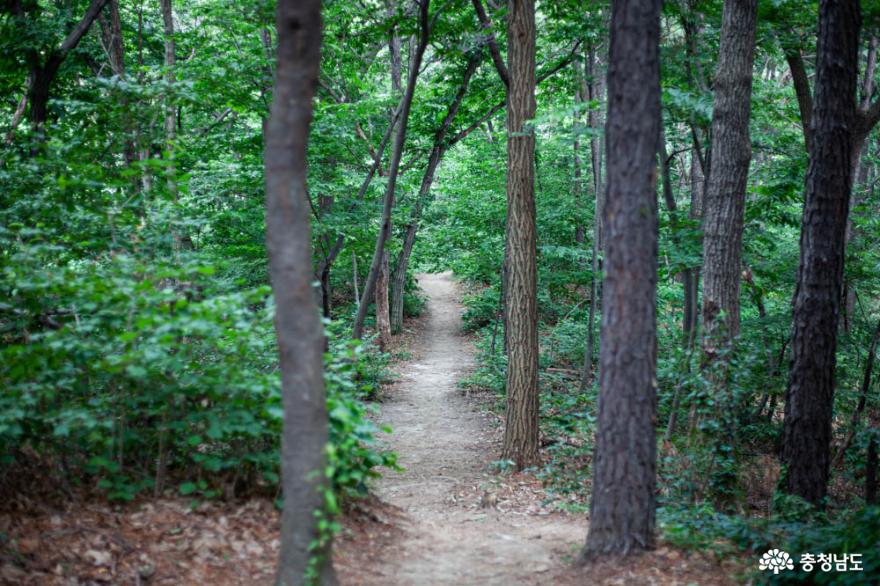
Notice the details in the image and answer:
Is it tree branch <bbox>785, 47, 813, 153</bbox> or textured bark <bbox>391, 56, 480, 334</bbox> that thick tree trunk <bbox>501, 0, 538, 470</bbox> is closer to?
tree branch <bbox>785, 47, 813, 153</bbox>

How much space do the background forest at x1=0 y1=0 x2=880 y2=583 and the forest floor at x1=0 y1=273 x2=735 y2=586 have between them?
20 centimetres

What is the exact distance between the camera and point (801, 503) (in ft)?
20.9

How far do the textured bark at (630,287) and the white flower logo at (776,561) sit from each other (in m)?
0.82

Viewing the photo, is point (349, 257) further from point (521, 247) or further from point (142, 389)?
point (142, 389)

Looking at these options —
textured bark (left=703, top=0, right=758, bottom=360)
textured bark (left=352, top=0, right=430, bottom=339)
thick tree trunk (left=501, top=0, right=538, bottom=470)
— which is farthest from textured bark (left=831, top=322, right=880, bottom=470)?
textured bark (left=352, top=0, right=430, bottom=339)

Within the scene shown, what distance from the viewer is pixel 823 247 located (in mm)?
6949

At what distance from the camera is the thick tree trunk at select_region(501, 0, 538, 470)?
852 centimetres

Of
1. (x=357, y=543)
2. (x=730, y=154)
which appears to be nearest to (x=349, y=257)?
(x=730, y=154)

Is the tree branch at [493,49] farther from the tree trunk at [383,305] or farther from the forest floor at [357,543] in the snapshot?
the tree trunk at [383,305]

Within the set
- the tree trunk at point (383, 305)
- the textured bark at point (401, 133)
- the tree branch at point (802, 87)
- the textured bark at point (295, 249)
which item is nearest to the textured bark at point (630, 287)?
the textured bark at point (295, 249)

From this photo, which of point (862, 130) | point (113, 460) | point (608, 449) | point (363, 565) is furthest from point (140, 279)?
point (862, 130)

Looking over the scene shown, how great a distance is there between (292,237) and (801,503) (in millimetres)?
5971

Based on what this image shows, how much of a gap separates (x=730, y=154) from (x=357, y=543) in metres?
6.98

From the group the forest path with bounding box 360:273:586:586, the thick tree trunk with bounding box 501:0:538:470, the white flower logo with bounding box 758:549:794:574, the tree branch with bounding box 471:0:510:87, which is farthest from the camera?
the tree branch with bounding box 471:0:510:87
